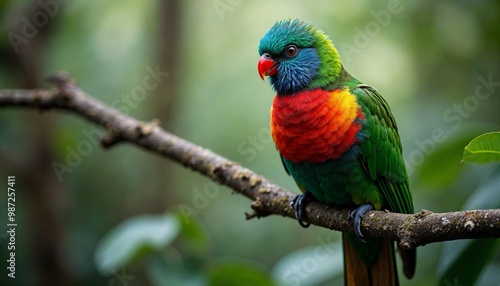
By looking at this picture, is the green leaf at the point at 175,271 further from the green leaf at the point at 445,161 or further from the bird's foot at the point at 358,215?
the green leaf at the point at 445,161

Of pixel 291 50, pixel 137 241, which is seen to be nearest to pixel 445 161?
pixel 291 50

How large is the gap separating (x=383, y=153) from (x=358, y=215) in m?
0.45

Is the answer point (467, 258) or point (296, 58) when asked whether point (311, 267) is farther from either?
point (296, 58)

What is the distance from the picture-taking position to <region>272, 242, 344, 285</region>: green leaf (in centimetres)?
301

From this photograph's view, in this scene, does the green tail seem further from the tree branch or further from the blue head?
the blue head

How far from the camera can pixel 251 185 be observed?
275 cm

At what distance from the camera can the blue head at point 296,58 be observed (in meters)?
2.70

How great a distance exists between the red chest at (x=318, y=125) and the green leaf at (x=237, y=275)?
2.92 ft

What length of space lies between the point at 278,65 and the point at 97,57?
4.55m

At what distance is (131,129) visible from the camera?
328cm

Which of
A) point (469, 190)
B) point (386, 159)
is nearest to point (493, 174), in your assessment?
point (386, 159)

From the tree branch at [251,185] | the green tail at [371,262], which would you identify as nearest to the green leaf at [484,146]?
the tree branch at [251,185]

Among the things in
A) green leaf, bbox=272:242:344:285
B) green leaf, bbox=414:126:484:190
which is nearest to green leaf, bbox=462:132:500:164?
green leaf, bbox=414:126:484:190

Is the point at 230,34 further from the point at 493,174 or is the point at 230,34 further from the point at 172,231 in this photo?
the point at 493,174
